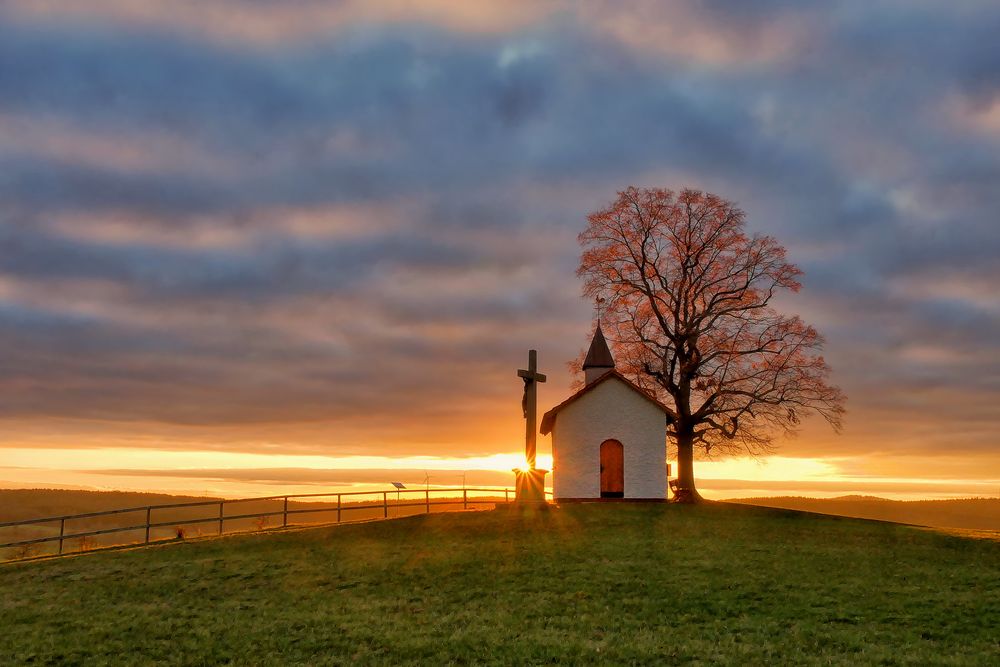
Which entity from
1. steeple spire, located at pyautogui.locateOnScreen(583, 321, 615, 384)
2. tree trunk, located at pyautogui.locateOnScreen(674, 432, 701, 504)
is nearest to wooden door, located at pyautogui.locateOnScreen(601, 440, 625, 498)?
tree trunk, located at pyautogui.locateOnScreen(674, 432, 701, 504)

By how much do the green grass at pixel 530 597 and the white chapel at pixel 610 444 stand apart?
648 cm

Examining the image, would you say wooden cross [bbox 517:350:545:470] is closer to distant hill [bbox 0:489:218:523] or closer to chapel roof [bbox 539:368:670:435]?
chapel roof [bbox 539:368:670:435]

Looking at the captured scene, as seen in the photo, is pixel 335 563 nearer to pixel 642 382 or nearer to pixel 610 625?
pixel 610 625

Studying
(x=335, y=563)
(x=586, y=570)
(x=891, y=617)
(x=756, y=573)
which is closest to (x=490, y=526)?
(x=335, y=563)

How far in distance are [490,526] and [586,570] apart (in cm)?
875

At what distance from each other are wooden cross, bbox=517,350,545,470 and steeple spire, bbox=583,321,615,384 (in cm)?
784

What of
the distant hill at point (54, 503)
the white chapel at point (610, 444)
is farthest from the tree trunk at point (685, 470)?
the distant hill at point (54, 503)

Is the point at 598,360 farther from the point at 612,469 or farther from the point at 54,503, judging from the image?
the point at 54,503

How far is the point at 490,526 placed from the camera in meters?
30.4

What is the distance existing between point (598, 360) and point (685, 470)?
7050mm

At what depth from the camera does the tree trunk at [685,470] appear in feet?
128

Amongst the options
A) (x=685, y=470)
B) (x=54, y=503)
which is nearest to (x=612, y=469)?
(x=685, y=470)

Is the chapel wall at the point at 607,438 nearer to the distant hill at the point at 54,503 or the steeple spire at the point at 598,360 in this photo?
the steeple spire at the point at 598,360

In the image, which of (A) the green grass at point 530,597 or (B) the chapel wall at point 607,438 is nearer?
(A) the green grass at point 530,597
